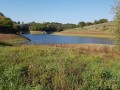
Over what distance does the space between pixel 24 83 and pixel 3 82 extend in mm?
726

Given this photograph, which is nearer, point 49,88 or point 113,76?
point 49,88

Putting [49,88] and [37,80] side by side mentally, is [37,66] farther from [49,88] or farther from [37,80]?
[49,88]

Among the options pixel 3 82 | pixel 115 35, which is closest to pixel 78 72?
pixel 3 82

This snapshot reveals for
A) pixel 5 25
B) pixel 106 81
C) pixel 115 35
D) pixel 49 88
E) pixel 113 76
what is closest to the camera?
pixel 49 88

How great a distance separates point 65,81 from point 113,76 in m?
2.16

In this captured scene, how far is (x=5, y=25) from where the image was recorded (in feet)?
309

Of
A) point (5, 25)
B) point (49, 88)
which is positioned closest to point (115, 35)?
point (49, 88)

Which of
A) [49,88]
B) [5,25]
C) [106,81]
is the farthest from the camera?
[5,25]

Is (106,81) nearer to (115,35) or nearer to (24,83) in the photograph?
(24,83)

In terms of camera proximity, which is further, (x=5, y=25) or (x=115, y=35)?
(x=5, y=25)

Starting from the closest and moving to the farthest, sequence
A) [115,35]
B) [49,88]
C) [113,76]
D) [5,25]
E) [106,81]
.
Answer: [49,88]
[106,81]
[113,76]
[115,35]
[5,25]

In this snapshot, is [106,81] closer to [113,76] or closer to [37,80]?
[113,76]

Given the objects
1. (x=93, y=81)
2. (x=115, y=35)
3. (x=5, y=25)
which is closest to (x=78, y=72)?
(x=93, y=81)

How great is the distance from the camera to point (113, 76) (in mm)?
11367
